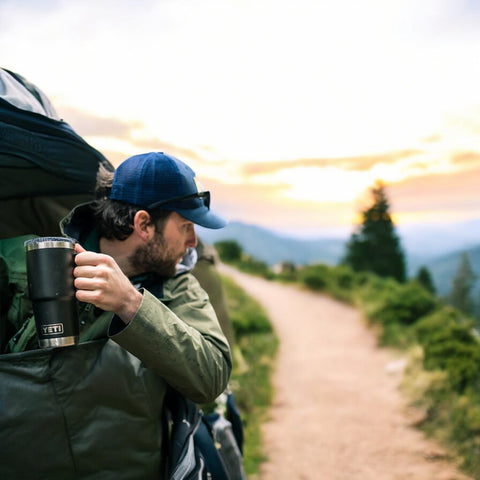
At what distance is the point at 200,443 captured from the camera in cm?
246

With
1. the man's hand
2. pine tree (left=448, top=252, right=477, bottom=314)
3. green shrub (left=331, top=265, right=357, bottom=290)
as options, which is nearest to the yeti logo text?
the man's hand

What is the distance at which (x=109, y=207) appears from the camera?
2.47 m

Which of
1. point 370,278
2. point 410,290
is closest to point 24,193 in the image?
point 410,290

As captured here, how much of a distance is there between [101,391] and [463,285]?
4333 centimetres

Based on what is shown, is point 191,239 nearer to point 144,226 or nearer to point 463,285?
point 144,226

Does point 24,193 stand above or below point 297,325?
above

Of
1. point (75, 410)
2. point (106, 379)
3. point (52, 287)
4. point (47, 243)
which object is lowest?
point (75, 410)

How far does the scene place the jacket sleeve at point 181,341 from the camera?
1881mm

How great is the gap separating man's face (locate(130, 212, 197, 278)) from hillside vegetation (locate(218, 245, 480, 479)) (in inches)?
156

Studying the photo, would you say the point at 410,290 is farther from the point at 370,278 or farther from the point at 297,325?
the point at 370,278

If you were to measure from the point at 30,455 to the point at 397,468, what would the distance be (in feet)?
13.8

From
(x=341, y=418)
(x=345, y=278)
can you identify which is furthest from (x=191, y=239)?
(x=345, y=278)

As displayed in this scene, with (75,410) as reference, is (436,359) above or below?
below

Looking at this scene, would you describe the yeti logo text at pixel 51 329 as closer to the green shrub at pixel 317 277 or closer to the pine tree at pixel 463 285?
the green shrub at pixel 317 277
